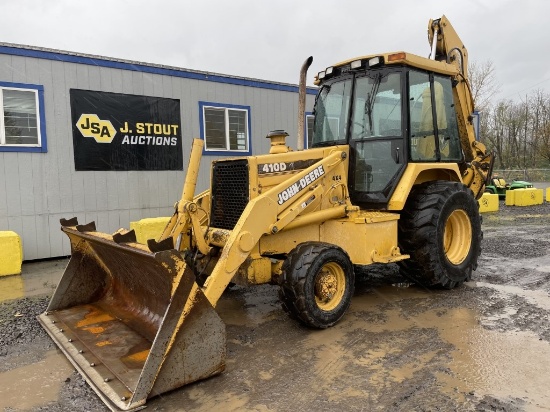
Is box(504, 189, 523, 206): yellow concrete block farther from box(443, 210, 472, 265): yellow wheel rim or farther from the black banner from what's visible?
the black banner

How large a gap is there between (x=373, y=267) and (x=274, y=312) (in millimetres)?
2597

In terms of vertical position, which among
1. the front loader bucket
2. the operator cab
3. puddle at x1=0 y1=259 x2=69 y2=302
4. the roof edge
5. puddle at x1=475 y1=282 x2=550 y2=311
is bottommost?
puddle at x1=475 y1=282 x2=550 y2=311

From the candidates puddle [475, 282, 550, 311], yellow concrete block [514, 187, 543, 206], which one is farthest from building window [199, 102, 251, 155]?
yellow concrete block [514, 187, 543, 206]

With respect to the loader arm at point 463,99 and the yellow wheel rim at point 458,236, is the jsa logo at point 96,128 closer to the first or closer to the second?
the loader arm at point 463,99

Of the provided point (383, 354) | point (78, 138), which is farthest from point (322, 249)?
point (78, 138)

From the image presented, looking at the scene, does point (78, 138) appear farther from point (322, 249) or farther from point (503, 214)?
point (503, 214)

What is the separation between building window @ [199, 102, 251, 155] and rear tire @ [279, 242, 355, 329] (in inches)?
232

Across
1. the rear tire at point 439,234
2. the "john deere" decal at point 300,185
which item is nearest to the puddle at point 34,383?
the "john deere" decal at point 300,185

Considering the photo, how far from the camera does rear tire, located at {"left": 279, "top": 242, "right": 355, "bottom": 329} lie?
4062 millimetres

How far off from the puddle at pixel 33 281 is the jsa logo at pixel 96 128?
2441mm

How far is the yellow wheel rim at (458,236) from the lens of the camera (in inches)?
223

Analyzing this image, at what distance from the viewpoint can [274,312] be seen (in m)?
4.94

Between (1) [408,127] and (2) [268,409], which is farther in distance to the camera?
(1) [408,127]

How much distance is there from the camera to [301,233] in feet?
15.7
